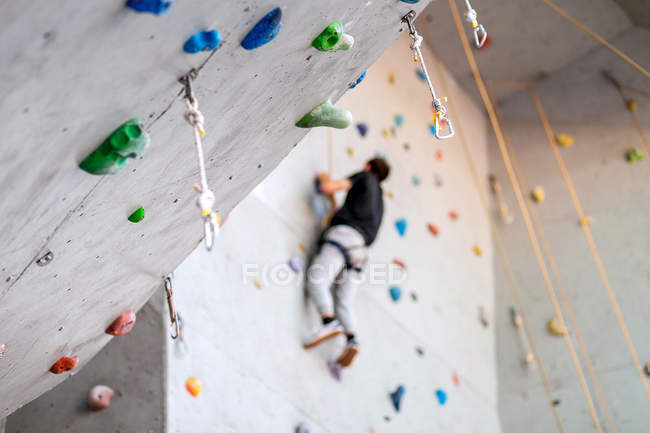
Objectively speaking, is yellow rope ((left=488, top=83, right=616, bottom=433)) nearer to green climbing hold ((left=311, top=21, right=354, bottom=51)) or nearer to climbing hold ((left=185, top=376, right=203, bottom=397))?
climbing hold ((left=185, top=376, right=203, bottom=397))

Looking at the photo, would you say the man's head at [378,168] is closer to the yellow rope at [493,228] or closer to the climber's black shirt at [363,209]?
the climber's black shirt at [363,209]

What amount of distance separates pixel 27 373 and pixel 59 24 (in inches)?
47.3

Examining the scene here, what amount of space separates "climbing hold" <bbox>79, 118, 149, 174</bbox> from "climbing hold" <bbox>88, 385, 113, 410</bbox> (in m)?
1.29

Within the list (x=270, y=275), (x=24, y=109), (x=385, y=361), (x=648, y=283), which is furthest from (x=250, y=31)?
(x=648, y=283)

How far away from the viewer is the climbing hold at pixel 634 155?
4456 millimetres

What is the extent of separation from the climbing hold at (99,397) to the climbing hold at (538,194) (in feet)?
10.4

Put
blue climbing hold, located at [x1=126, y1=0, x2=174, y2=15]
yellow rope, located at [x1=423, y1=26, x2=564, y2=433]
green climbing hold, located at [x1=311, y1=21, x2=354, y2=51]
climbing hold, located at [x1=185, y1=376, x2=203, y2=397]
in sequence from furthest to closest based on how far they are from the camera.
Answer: yellow rope, located at [x1=423, y1=26, x2=564, y2=433] < climbing hold, located at [x1=185, y1=376, x2=203, y2=397] < green climbing hold, located at [x1=311, y1=21, x2=354, y2=51] < blue climbing hold, located at [x1=126, y1=0, x2=174, y2=15]

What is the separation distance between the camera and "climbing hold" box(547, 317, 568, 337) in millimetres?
4262

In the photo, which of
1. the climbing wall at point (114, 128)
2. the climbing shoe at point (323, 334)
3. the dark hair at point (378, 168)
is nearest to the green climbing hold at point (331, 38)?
the climbing wall at point (114, 128)

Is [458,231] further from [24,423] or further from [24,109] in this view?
[24,109]

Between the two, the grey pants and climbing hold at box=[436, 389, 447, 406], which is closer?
the grey pants

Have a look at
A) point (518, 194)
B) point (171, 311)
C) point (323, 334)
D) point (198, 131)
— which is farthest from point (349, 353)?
point (518, 194)

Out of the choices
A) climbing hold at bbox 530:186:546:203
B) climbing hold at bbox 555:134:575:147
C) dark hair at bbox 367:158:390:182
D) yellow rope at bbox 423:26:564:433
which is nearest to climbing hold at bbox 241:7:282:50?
dark hair at bbox 367:158:390:182

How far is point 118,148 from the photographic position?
1.26 metres
